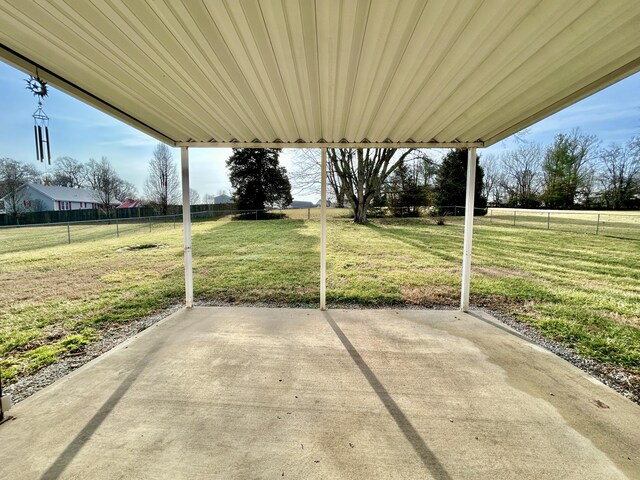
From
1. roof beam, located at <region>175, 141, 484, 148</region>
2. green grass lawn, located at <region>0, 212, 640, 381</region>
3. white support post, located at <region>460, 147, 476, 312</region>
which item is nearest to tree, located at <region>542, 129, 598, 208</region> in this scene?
green grass lawn, located at <region>0, 212, 640, 381</region>

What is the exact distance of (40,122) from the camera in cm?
181

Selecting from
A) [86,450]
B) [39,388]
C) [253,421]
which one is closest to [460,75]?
[253,421]

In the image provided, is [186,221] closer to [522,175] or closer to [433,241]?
[433,241]

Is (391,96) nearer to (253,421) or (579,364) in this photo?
(253,421)

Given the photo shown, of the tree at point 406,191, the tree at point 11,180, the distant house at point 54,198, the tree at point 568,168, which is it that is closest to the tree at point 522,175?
the tree at point 568,168

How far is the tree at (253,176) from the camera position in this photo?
18.9 m

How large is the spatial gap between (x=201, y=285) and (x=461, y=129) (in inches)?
191

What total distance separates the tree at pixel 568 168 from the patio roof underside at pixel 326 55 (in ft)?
87.8

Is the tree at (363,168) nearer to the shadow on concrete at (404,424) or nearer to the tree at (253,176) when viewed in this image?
the tree at (253,176)

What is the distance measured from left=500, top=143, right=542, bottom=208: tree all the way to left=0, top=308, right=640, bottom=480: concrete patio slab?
27.2 metres

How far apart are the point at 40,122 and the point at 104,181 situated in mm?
32392

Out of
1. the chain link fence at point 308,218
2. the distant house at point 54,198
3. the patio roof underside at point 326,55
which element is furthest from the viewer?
the distant house at point 54,198

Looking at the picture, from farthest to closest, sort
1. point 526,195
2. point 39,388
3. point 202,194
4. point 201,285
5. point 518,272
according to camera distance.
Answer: point 202,194 < point 526,195 < point 518,272 < point 201,285 < point 39,388

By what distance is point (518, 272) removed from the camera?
595cm
